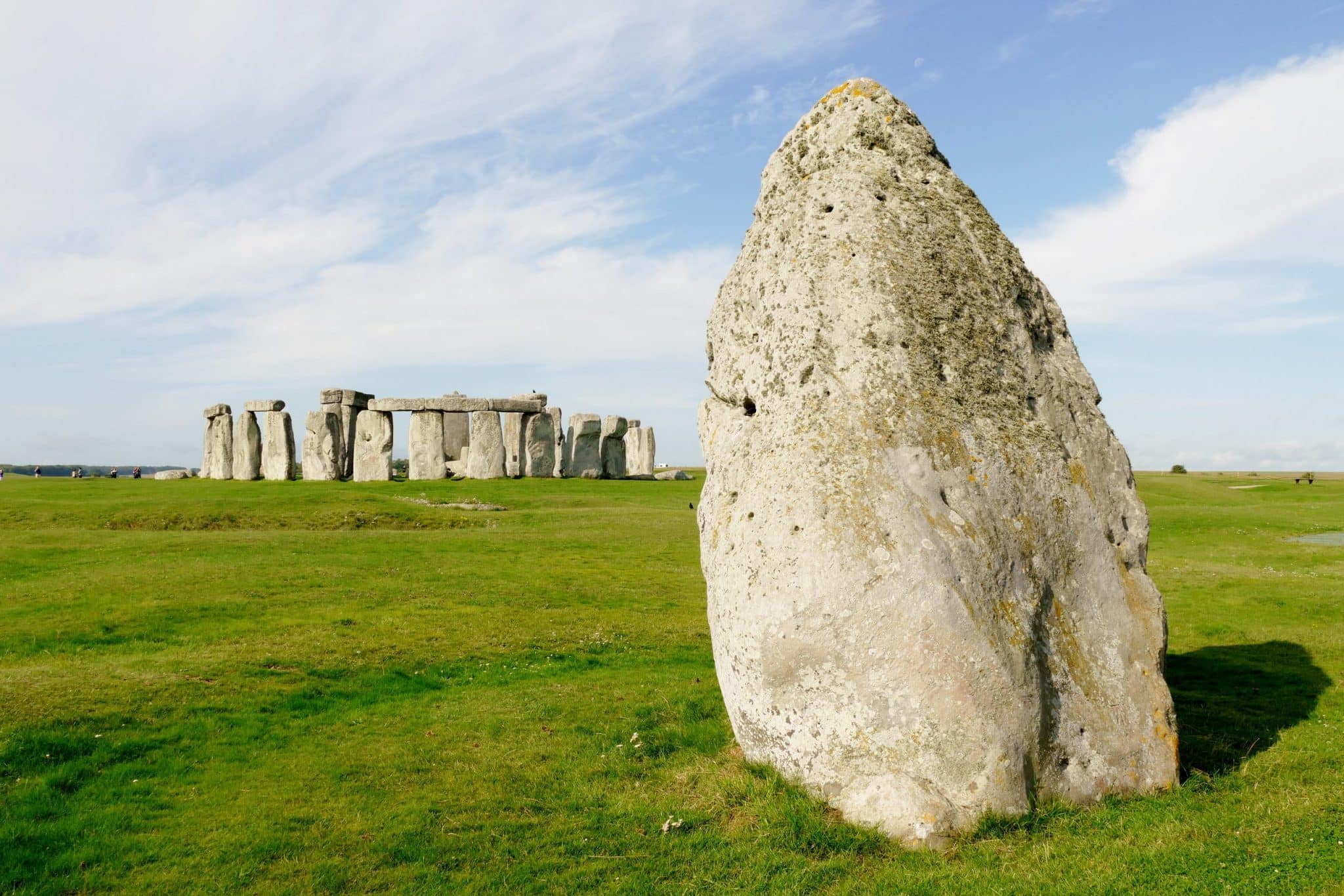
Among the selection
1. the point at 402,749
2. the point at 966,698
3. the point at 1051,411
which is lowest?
the point at 402,749

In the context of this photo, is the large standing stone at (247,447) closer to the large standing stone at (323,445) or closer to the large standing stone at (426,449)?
the large standing stone at (323,445)

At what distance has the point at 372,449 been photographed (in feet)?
140

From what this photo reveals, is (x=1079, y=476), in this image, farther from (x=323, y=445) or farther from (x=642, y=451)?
(x=642, y=451)

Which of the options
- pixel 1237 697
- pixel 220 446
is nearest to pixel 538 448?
pixel 220 446

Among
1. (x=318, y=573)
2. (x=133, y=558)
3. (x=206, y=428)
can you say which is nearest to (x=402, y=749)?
(x=318, y=573)

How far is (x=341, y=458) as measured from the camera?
44.2 meters

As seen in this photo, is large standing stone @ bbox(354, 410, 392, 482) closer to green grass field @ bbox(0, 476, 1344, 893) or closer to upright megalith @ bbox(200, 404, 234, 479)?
upright megalith @ bbox(200, 404, 234, 479)

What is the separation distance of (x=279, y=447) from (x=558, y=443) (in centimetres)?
1325

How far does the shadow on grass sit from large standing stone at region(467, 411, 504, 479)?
33594 mm

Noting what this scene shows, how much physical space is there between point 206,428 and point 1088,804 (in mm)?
50786

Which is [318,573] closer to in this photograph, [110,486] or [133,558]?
[133,558]

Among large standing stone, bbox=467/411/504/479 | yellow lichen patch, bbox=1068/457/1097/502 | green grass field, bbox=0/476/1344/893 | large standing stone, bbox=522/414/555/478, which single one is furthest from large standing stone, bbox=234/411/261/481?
yellow lichen patch, bbox=1068/457/1097/502

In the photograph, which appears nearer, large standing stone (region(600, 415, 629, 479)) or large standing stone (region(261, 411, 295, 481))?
large standing stone (region(261, 411, 295, 481))

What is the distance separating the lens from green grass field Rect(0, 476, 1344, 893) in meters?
6.47
